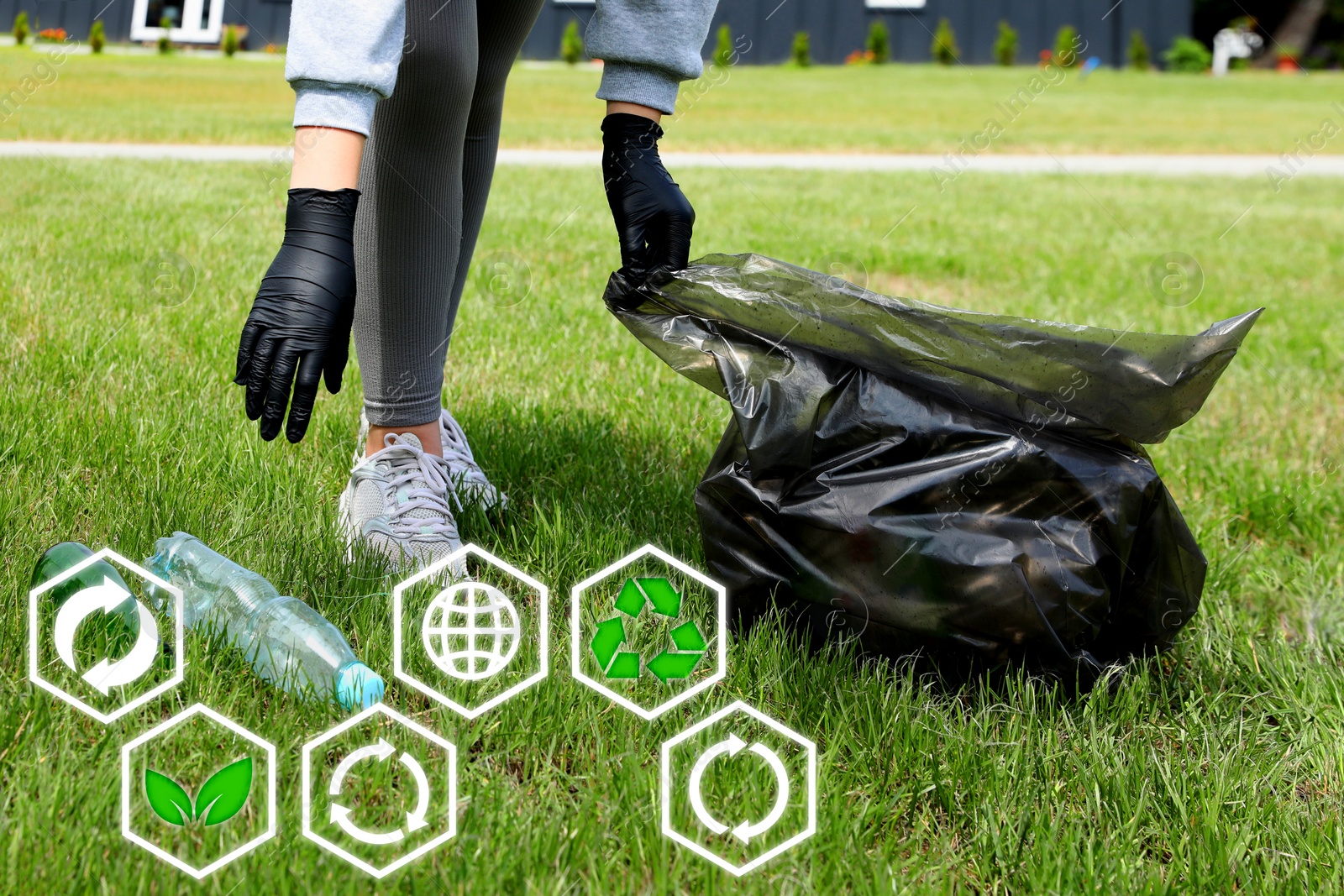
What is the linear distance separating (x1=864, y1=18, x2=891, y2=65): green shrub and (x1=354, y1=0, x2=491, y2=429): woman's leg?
30.5 m

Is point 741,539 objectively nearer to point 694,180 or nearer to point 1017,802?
point 1017,802

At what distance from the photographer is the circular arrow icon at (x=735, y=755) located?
1156mm

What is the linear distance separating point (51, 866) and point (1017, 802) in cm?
103

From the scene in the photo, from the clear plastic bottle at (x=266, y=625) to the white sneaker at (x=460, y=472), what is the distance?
0.43m

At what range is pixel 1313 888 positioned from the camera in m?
1.17

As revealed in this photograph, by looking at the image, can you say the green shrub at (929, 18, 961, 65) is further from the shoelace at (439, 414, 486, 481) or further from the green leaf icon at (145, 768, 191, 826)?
the green leaf icon at (145, 768, 191, 826)

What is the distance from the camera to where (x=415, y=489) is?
1.84 m

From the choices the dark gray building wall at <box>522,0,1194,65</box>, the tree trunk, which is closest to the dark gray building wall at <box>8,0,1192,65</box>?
the dark gray building wall at <box>522,0,1194,65</box>


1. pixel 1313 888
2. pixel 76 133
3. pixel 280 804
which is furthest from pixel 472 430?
pixel 76 133

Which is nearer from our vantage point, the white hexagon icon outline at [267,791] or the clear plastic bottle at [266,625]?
the white hexagon icon outline at [267,791]

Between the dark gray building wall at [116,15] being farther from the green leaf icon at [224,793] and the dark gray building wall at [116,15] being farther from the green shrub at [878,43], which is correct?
the green leaf icon at [224,793]

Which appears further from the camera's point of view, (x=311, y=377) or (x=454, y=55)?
(x=454, y=55)

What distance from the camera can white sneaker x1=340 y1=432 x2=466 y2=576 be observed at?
1745mm

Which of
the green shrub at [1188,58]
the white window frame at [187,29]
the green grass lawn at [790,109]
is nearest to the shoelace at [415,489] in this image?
the green grass lawn at [790,109]
